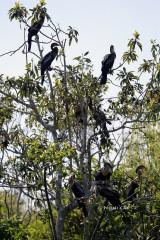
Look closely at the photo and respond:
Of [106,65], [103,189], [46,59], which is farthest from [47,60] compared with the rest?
[103,189]

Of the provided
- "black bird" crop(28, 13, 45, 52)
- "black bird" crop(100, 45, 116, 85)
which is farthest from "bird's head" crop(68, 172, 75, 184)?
"black bird" crop(28, 13, 45, 52)

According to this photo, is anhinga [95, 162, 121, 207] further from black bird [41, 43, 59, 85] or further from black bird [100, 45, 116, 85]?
black bird [41, 43, 59, 85]

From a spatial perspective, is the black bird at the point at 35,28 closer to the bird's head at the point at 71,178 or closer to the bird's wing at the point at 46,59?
the bird's wing at the point at 46,59

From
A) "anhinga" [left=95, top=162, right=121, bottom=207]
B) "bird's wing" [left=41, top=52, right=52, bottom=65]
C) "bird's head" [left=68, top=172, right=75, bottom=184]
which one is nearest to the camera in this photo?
"anhinga" [left=95, top=162, right=121, bottom=207]

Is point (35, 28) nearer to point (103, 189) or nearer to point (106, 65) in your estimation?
point (106, 65)

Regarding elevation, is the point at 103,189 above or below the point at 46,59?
below

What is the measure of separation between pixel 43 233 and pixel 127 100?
5.59 meters

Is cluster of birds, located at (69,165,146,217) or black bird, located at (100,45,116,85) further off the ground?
black bird, located at (100,45,116,85)

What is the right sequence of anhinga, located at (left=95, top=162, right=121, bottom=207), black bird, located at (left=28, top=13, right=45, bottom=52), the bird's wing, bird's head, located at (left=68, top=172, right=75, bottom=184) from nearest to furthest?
1. anhinga, located at (left=95, top=162, right=121, bottom=207)
2. bird's head, located at (left=68, top=172, right=75, bottom=184)
3. the bird's wing
4. black bird, located at (left=28, top=13, right=45, bottom=52)

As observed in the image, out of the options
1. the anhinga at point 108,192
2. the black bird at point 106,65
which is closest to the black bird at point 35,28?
the black bird at point 106,65

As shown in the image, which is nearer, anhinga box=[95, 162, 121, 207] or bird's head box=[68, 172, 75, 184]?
anhinga box=[95, 162, 121, 207]

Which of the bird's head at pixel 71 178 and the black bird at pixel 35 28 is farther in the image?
the black bird at pixel 35 28

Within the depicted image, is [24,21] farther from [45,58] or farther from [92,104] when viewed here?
[92,104]

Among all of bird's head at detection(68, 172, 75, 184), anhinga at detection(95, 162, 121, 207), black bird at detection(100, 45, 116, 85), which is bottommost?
anhinga at detection(95, 162, 121, 207)
